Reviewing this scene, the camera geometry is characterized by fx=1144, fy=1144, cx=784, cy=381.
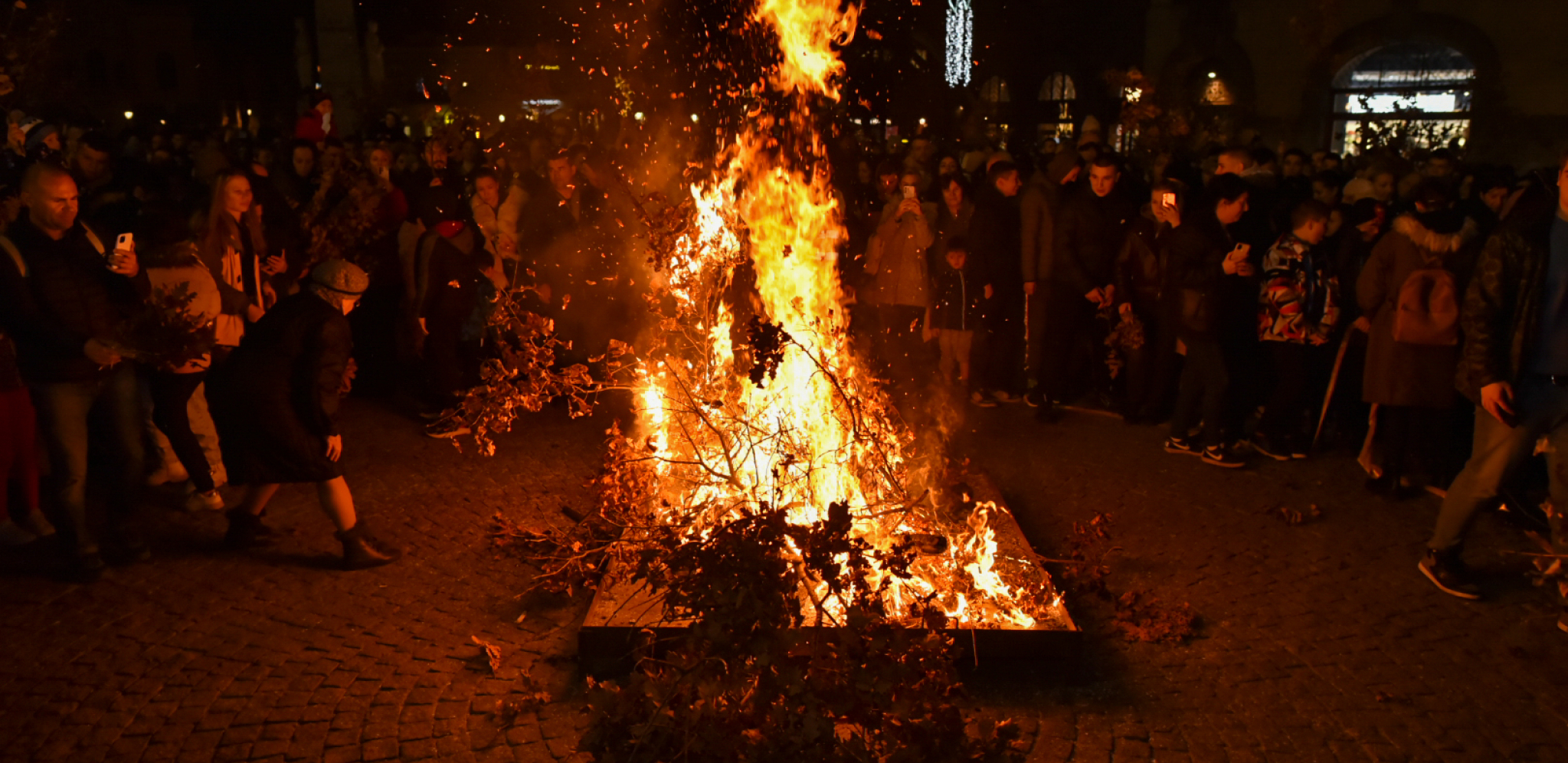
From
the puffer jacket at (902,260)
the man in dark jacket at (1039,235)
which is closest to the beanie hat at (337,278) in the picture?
the puffer jacket at (902,260)

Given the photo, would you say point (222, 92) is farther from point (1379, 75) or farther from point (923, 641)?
point (923, 641)

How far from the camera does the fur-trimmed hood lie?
6.91 meters

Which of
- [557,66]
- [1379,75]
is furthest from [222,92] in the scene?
[1379,75]

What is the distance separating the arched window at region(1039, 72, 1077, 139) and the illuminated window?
3.50 meters

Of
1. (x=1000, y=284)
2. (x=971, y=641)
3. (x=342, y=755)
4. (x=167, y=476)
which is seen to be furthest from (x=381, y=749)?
(x=1000, y=284)

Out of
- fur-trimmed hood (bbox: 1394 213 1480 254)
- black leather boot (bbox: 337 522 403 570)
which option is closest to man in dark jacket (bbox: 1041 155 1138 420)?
fur-trimmed hood (bbox: 1394 213 1480 254)

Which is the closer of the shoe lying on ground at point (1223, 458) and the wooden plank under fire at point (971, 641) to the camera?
the wooden plank under fire at point (971, 641)

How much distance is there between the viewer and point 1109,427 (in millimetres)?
8883

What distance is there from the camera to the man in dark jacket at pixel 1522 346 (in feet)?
17.2

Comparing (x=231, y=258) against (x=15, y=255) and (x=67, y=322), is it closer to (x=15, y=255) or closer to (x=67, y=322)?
(x=67, y=322)

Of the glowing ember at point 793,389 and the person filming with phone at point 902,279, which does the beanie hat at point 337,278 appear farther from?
the person filming with phone at point 902,279

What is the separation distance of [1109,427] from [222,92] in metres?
64.7

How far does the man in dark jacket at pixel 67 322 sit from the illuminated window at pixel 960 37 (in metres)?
29.0

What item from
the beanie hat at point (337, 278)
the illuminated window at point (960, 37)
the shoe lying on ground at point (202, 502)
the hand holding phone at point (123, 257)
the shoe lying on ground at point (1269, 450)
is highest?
the illuminated window at point (960, 37)
